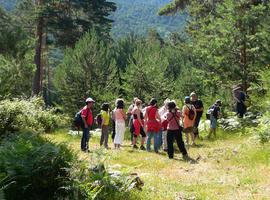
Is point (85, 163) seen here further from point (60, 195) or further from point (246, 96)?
point (246, 96)

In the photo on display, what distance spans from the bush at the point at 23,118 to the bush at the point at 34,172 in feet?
23.8

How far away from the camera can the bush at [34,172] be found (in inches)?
267

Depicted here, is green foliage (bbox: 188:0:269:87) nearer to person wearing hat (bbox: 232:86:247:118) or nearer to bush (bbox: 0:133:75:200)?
person wearing hat (bbox: 232:86:247:118)

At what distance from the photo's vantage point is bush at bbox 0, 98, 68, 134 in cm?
1464

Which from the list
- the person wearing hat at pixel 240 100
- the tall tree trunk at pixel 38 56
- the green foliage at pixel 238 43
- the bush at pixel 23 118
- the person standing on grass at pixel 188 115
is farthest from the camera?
the tall tree trunk at pixel 38 56

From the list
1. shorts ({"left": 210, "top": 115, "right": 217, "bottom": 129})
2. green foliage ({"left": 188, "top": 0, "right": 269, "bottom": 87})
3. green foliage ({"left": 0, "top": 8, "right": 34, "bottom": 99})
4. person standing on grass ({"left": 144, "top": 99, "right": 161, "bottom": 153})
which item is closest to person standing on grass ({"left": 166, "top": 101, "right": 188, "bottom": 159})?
person standing on grass ({"left": 144, "top": 99, "right": 161, "bottom": 153})

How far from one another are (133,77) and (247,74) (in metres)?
12.0

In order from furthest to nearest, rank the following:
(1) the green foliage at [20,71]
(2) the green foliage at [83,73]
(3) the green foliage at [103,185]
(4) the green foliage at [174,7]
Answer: (4) the green foliage at [174,7], (2) the green foliage at [83,73], (1) the green foliage at [20,71], (3) the green foliage at [103,185]

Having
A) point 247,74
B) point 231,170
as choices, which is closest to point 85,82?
point 247,74

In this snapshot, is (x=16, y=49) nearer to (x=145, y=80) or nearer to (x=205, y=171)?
(x=145, y=80)

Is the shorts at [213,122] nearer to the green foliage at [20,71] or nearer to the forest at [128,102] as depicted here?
the forest at [128,102]

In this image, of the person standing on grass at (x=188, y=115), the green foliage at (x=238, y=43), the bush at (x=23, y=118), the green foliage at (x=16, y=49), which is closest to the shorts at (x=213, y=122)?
the person standing on grass at (x=188, y=115)

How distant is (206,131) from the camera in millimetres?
18344

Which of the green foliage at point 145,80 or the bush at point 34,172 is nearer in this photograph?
the bush at point 34,172
